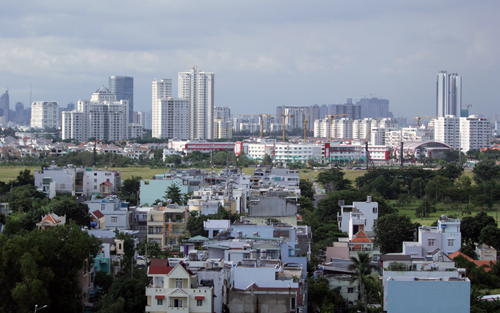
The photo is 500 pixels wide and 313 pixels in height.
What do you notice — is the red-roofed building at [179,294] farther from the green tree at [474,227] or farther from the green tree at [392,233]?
the green tree at [474,227]

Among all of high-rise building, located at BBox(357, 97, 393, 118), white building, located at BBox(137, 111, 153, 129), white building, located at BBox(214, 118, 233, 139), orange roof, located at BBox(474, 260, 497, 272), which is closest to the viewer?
orange roof, located at BBox(474, 260, 497, 272)

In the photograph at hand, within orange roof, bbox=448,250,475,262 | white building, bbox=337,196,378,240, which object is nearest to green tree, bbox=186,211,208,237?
white building, bbox=337,196,378,240

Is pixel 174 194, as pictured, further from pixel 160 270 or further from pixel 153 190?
pixel 160 270

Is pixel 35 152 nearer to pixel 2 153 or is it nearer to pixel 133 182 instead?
pixel 2 153

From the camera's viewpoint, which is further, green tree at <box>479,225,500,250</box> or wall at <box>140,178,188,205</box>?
wall at <box>140,178,188,205</box>

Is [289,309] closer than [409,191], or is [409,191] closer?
[289,309]

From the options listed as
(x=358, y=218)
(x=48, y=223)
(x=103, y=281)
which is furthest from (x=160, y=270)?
(x=358, y=218)

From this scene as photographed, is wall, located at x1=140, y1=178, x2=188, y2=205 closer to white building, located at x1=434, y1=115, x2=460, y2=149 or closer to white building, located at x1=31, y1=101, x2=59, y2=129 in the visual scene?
white building, located at x1=434, y1=115, x2=460, y2=149

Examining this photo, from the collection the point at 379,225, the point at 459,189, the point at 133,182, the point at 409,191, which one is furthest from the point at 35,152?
the point at 379,225
